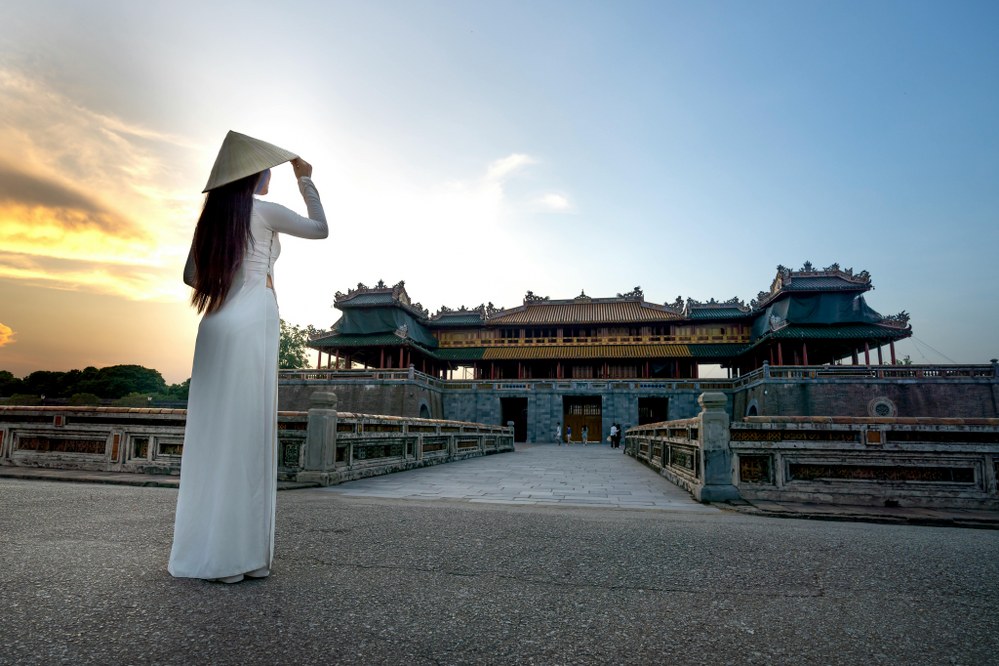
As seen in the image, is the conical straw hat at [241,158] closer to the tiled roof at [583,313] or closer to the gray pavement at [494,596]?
the gray pavement at [494,596]

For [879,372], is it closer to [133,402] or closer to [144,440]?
[144,440]

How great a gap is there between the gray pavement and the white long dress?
0.45 feet

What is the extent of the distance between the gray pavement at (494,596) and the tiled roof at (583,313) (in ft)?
106

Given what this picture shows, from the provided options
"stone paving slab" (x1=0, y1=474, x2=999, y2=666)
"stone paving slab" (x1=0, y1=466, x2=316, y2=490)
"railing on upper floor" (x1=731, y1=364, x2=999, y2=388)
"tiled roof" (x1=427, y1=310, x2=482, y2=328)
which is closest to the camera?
"stone paving slab" (x1=0, y1=474, x2=999, y2=666)

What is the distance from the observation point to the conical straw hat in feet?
8.39

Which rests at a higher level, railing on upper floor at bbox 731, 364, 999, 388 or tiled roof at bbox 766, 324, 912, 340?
tiled roof at bbox 766, 324, 912, 340

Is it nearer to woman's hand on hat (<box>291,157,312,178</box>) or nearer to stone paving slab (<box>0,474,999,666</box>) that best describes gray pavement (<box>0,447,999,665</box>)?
stone paving slab (<box>0,474,999,666</box>)

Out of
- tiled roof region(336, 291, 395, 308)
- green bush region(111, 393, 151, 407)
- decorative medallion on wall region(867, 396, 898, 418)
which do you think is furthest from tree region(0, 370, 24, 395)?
decorative medallion on wall region(867, 396, 898, 418)

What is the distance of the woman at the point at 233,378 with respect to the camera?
234 cm

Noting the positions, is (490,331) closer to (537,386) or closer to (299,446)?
(537,386)

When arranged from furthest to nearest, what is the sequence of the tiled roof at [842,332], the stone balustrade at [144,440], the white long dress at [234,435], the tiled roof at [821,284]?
1. the tiled roof at [821,284]
2. the tiled roof at [842,332]
3. the stone balustrade at [144,440]
4. the white long dress at [234,435]

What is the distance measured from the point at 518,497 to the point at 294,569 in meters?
4.40

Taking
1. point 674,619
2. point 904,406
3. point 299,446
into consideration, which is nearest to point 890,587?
point 674,619

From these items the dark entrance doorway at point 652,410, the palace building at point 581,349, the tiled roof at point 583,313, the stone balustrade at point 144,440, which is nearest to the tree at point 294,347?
the palace building at point 581,349
